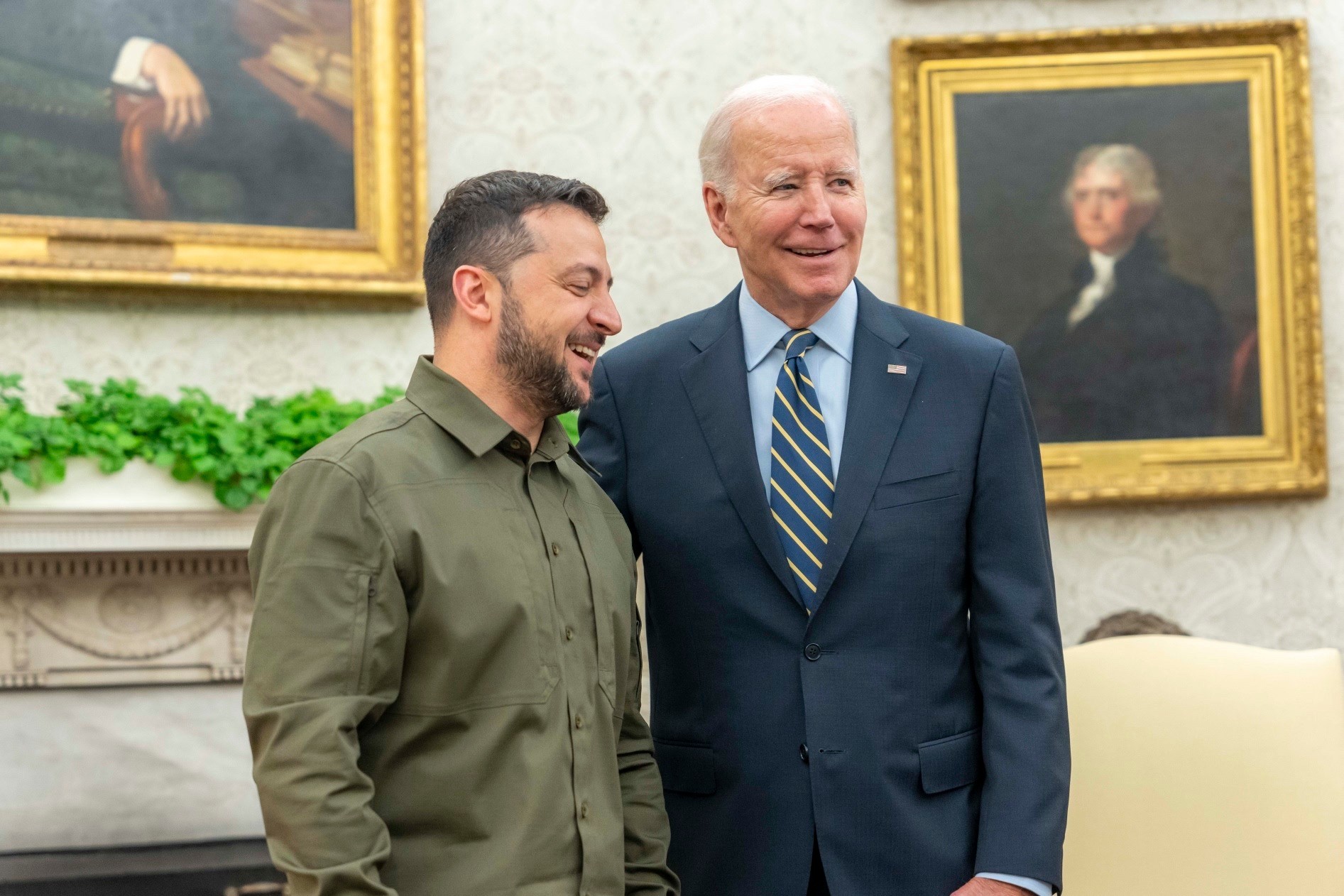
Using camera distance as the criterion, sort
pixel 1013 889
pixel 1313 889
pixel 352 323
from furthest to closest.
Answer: pixel 352 323, pixel 1313 889, pixel 1013 889

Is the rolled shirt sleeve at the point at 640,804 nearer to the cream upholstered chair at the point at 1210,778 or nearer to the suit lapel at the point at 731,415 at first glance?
the suit lapel at the point at 731,415

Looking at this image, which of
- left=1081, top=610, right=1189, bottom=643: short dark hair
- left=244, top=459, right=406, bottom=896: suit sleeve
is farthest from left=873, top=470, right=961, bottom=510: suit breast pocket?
left=1081, top=610, right=1189, bottom=643: short dark hair

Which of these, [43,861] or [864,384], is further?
[43,861]

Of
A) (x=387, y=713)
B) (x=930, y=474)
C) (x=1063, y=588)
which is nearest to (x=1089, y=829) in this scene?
(x=930, y=474)

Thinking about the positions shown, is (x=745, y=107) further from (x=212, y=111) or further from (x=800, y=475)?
(x=212, y=111)

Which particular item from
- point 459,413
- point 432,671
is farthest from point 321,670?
point 459,413

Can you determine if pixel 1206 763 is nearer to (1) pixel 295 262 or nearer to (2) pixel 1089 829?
(2) pixel 1089 829

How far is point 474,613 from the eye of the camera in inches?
60.4

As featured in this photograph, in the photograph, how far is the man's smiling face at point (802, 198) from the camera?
201 centimetres

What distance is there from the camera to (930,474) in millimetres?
1949

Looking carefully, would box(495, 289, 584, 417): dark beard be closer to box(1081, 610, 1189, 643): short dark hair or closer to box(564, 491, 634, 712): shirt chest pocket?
box(564, 491, 634, 712): shirt chest pocket

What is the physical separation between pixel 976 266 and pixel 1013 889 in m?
3.01

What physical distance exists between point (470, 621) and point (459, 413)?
0.30 metres

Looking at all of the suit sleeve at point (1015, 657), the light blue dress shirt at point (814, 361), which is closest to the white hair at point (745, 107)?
the light blue dress shirt at point (814, 361)
